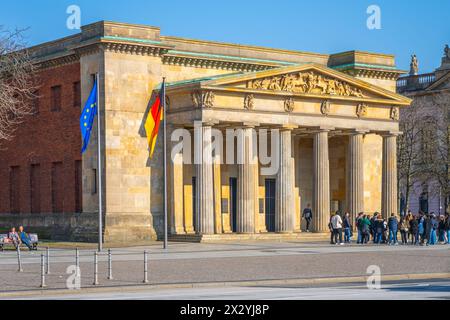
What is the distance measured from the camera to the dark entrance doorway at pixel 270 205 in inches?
2817

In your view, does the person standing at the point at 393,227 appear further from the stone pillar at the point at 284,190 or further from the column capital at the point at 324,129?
the column capital at the point at 324,129

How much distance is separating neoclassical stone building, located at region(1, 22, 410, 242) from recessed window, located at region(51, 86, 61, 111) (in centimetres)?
158

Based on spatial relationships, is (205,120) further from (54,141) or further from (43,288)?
(43,288)

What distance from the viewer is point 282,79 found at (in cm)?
6569

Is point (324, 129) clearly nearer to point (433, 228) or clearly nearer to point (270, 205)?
point (270, 205)

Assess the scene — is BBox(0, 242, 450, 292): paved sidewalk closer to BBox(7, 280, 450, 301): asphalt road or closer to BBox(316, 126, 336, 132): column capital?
BBox(7, 280, 450, 301): asphalt road

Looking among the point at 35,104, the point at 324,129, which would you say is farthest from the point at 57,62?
the point at 324,129

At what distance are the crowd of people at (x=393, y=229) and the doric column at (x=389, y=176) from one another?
5619mm

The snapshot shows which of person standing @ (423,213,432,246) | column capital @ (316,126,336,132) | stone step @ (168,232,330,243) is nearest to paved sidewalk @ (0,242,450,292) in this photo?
stone step @ (168,232,330,243)

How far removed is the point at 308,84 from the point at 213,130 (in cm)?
690

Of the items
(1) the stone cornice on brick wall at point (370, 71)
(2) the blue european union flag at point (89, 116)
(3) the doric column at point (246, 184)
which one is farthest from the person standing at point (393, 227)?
(2) the blue european union flag at point (89, 116)

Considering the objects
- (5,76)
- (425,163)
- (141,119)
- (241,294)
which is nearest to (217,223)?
(141,119)

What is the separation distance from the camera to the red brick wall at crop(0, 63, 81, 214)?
66938 millimetres
